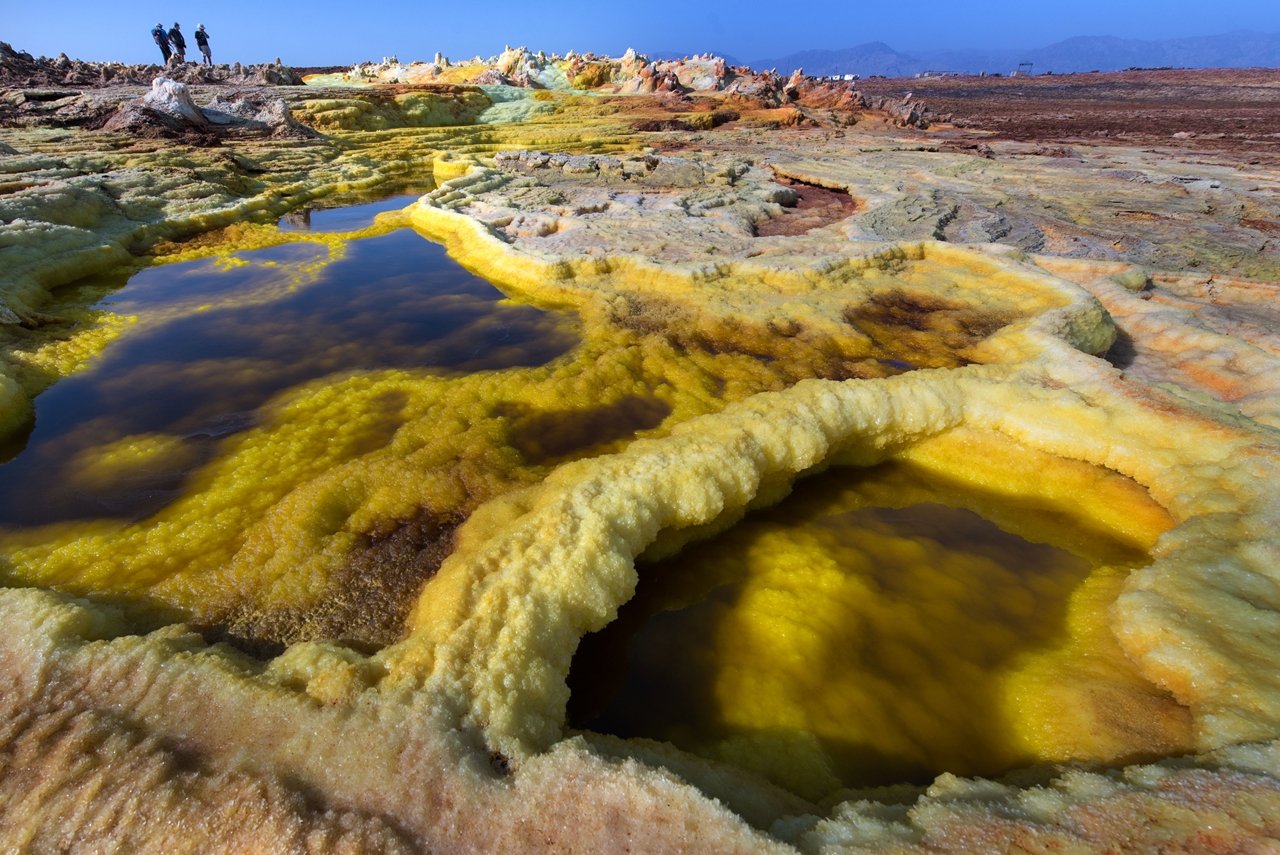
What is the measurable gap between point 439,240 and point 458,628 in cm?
910

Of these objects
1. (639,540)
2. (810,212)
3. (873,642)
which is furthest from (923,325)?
(810,212)

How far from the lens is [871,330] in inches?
257

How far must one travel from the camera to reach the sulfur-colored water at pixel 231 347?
4441 millimetres

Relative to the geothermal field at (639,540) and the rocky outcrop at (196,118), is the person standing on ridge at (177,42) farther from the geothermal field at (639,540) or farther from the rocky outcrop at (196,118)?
the geothermal field at (639,540)

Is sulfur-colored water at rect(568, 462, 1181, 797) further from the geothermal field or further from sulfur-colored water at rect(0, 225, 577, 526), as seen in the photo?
sulfur-colored water at rect(0, 225, 577, 526)

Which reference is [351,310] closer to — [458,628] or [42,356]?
[42,356]

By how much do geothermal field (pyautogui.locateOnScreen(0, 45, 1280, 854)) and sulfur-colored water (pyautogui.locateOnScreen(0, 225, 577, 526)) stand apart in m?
0.05

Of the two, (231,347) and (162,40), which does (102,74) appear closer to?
(162,40)

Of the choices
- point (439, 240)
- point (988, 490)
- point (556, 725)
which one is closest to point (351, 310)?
point (439, 240)

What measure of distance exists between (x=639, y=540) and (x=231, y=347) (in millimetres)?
5393

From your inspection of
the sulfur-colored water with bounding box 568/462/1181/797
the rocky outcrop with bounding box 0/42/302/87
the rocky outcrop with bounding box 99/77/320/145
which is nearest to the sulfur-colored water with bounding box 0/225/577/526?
the sulfur-colored water with bounding box 568/462/1181/797

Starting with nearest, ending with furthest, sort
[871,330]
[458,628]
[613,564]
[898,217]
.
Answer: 1. [458,628]
2. [613,564]
3. [871,330]
4. [898,217]

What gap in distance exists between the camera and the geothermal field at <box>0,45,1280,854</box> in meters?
2.15

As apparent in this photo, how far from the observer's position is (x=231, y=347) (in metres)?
6.43
